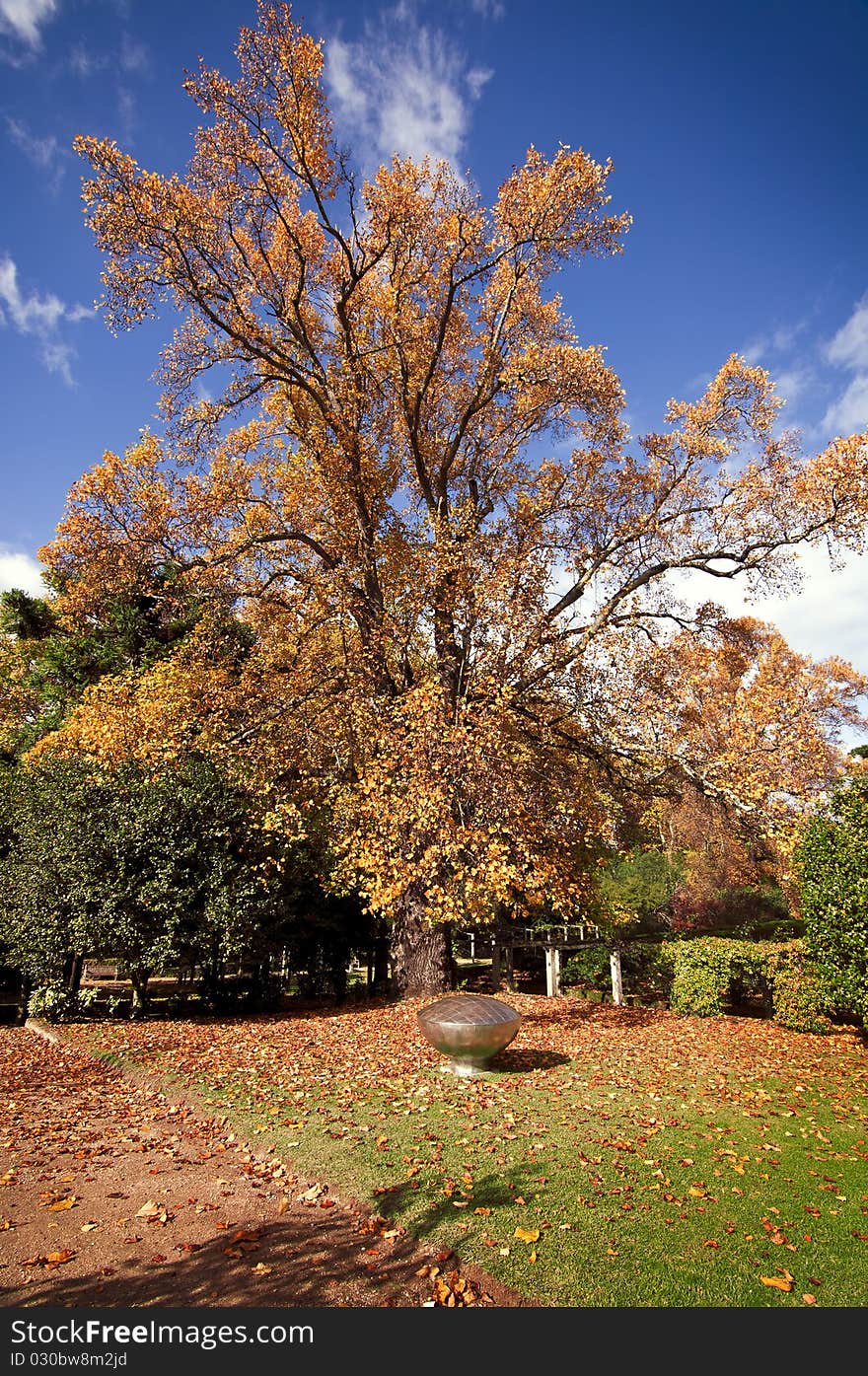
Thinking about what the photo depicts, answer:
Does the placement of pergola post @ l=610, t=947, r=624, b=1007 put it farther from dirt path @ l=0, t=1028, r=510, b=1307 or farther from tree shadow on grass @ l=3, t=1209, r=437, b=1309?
tree shadow on grass @ l=3, t=1209, r=437, b=1309

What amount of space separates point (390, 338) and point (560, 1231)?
15723 mm

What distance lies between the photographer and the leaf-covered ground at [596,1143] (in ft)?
14.3

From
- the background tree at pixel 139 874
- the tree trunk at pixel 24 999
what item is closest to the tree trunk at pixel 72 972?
the background tree at pixel 139 874

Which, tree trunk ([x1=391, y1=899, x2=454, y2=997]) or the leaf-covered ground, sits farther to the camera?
tree trunk ([x1=391, y1=899, x2=454, y2=997])

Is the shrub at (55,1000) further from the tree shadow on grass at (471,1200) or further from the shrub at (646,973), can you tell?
the shrub at (646,973)

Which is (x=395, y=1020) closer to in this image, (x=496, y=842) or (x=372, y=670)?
(x=496, y=842)

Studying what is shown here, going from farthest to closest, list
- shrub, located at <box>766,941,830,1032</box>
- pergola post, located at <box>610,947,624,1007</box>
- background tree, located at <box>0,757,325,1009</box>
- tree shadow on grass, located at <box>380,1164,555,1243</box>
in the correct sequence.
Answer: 1. pergola post, located at <box>610,947,624,1007</box>
2. background tree, located at <box>0,757,325,1009</box>
3. shrub, located at <box>766,941,830,1032</box>
4. tree shadow on grass, located at <box>380,1164,555,1243</box>

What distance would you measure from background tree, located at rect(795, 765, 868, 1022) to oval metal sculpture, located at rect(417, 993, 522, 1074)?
525 cm

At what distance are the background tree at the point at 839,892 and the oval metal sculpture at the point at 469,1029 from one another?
525 centimetres

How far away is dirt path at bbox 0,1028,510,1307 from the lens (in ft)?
13.6

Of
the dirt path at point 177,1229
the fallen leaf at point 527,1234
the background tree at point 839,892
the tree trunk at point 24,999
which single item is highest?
the background tree at point 839,892

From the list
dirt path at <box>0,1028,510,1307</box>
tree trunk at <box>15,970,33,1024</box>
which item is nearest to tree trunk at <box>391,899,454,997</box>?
dirt path at <box>0,1028,510,1307</box>

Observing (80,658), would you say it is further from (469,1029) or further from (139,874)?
(469,1029)

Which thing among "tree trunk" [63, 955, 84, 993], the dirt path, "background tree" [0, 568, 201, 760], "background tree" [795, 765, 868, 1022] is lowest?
the dirt path
